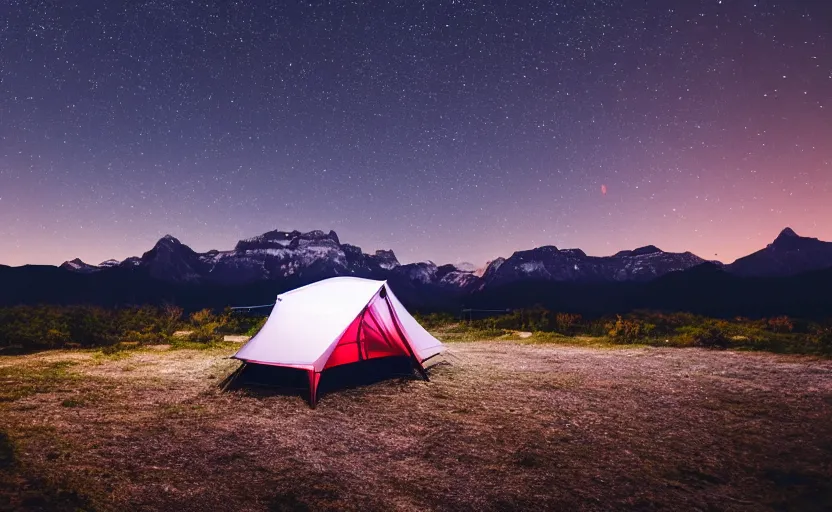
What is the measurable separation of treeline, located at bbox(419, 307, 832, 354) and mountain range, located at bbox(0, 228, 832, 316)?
32.9 feet

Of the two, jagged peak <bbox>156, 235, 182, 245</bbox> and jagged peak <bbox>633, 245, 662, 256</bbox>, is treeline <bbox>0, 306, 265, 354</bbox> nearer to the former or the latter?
Answer: jagged peak <bbox>156, 235, 182, 245</bbox>

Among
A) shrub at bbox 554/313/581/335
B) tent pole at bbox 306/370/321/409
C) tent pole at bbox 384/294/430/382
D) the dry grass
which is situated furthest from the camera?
shrub at bbox 554/313/581/335

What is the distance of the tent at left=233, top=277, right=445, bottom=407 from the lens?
27.6 ft

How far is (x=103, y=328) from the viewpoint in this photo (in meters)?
15.6

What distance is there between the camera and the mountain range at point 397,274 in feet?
202

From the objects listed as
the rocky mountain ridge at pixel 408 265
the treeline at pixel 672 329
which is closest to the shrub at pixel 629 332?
the treeline at pixel 672 329

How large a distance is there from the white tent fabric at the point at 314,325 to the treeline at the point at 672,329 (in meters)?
10.4

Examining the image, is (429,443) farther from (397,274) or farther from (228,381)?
(397,274)

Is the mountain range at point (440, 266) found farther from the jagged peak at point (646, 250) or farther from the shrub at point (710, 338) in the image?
the shrub at point (710, 338)

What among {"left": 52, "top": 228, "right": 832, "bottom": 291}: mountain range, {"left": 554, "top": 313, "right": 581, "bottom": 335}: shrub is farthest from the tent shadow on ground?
{"left": 52, "top": 228, "right": 832, "bottom": 291}: mountain range

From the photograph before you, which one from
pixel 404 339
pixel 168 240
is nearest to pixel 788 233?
pixel 404 339

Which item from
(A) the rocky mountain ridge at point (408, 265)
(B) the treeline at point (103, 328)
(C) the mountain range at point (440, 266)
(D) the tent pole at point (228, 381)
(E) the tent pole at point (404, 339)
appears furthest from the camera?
(A) the rocky mountain ridge at point (408, 265)

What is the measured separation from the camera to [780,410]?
6867 mm

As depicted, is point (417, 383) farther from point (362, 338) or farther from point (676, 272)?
point (676, 272)
